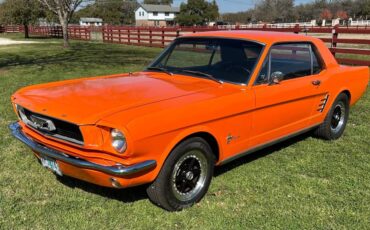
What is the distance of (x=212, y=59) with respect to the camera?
15.0 ft

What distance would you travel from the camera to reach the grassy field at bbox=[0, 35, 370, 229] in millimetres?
3422

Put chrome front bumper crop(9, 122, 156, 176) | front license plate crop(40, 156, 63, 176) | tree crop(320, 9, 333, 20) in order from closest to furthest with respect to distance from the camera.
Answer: chrome front bumper crop(9, 122, 156, 176) < front license plate crop(40, 156, 63, 176) < tree crop(320, 9, 333, 20)

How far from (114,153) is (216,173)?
1.65m

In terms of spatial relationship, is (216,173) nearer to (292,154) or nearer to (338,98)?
(292,154)

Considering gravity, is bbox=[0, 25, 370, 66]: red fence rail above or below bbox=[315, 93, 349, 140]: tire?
above

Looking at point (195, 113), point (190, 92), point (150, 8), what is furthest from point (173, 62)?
point (150, 8)

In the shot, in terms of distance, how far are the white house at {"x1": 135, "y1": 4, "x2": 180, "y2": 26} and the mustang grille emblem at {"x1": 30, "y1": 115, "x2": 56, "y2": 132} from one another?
11909 centimetres

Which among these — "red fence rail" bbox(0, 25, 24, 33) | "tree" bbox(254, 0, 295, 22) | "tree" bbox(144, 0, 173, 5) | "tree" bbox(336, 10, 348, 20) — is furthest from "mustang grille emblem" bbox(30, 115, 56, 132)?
"tree" bbox(144, 0, 173, 5)

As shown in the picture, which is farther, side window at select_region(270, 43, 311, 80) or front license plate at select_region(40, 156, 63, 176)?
side window at select_region(270, 43, 311, 80)

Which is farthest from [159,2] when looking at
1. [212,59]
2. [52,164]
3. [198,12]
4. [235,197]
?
Answer: [52,164]

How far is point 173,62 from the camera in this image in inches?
190

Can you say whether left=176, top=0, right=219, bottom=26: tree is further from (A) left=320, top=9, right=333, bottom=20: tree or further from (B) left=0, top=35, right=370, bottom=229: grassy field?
(B) left=0, top=35, right=370, bottom=229: grassy field

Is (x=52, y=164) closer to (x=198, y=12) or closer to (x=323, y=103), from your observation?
(x=323, y=103)

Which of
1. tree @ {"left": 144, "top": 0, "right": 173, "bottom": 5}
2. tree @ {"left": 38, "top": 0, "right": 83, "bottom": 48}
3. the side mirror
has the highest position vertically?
tree @ {"left": 144, "top": 0, "right": 173, "bottom": 5}
